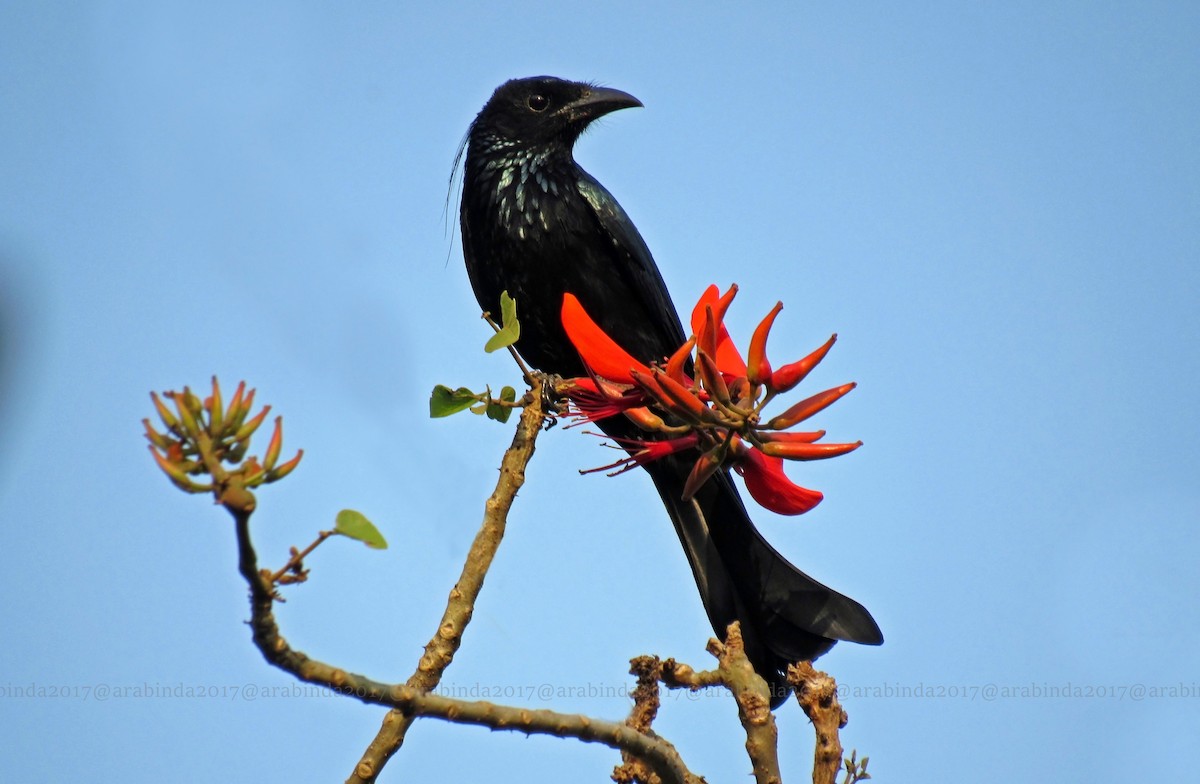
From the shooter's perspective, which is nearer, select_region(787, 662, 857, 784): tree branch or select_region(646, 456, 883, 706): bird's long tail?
select_region(787, 662, 857, 784): tree branch

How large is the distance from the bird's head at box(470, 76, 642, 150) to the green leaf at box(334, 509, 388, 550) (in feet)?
11.5

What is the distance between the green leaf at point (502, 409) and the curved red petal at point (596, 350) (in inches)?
7.6

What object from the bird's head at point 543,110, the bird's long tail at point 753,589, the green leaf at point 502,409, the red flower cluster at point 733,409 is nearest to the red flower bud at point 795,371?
the red flower cluster at point 733,409

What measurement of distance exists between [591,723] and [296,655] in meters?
0.53

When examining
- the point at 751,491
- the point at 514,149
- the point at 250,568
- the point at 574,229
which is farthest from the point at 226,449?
the point at 514,149

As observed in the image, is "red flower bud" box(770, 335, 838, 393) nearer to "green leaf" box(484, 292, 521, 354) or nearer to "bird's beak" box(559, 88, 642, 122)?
"green leaf" box(484, 292, 521, 354)

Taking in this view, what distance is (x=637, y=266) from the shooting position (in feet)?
15.2

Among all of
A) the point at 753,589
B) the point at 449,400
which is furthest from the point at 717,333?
the point at 753,589

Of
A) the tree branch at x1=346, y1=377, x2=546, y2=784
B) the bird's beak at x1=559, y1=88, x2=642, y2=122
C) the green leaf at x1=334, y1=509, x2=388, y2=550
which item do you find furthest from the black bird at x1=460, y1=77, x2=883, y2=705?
the green leaf at x1=334, y1=509, x2=388, y2=550

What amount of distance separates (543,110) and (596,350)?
2714 millimetres

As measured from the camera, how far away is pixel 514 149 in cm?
480

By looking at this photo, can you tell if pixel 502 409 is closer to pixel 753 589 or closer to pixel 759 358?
pixel 759 358

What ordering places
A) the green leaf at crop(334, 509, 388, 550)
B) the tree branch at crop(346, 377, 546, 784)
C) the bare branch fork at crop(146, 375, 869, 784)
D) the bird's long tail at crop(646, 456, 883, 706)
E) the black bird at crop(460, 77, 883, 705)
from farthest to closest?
1. the black bird at crop(460, 77, 883, 705)
2. the bird's long tail at crop(646, 456, 883, 706)
3. the tree branch at crop(346, 377, 546, 784)
4. the green leaf at crop(334, 509, 388, 550)
5. the bare branch fork at crop(146, 375, 869, 784)

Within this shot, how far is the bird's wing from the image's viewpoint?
4.62 metres
